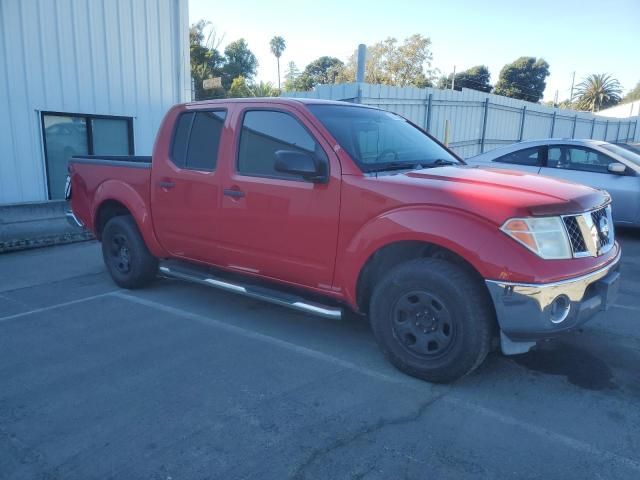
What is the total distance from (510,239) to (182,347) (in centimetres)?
262

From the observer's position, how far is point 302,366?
3783 mm

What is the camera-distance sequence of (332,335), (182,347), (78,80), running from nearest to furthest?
(182,347)
(332,335)
(78,80)

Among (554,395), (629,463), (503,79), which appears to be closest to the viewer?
(629,463)

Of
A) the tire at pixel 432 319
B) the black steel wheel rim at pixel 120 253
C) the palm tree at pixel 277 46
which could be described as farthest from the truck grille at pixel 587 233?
the palm tree at pixel 277 46

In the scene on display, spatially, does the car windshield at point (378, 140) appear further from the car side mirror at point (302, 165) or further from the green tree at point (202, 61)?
the green tree at point (202, 61)

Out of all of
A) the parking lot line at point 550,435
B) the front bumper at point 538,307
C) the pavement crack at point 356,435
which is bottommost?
the pavement crack at point 356,435

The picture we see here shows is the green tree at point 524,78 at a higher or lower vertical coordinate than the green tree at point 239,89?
higher

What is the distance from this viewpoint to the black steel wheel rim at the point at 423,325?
3303 mm

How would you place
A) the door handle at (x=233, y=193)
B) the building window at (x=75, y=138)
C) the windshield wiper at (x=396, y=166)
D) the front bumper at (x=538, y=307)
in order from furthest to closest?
the building window at (x=75, y=138)
the door handle at (x=233, y=193)
the windshield wiper at (x=396, y=166)
the front bumper at (x=538, y=307)

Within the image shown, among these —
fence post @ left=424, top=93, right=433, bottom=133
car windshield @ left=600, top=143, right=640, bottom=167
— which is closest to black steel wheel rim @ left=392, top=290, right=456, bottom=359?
car windshield @ left=600, top=143, right=640, bottom=167

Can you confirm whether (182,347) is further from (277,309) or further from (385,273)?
(385,273)

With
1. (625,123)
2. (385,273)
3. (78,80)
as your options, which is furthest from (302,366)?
(625,123)

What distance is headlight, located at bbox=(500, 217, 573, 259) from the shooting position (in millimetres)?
3037

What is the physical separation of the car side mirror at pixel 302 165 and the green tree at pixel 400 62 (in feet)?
146
